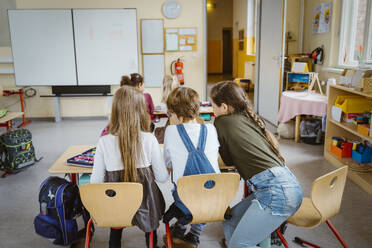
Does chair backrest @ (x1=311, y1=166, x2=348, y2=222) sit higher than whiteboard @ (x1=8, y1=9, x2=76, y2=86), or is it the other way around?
whiteboard @ (x1=8, y1=9, x2=76, y2=86)

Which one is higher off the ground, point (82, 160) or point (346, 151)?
point (82, 160)

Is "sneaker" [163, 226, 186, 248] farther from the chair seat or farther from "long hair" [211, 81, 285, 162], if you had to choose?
"long hair" [211, 81, 285, 162]

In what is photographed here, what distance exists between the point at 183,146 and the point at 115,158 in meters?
0.36

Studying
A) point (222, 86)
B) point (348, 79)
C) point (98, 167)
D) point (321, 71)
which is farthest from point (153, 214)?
point (321, 71)

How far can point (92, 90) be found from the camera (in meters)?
6.09

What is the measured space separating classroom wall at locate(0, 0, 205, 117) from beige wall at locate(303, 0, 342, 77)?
189 centimetres

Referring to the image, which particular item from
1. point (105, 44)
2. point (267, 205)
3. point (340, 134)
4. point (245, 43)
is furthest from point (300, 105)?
point (245, 43)

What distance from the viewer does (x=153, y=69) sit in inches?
242

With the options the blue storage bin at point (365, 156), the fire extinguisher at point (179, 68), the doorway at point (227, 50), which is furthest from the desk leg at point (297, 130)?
the doorway at point (227, 50)

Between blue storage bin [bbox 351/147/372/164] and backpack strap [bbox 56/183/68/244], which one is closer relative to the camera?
backpack strap [bbox 56/183/68/244]

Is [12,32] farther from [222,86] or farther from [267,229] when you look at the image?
[267,229]

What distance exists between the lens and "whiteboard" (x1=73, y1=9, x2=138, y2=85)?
580cm

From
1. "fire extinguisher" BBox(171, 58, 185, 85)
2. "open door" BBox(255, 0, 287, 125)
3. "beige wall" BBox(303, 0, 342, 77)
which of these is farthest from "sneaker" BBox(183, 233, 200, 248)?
"fire extinguisher" BBox(171, 58, 185, 85)

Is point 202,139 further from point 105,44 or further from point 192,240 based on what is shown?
point 105,44
